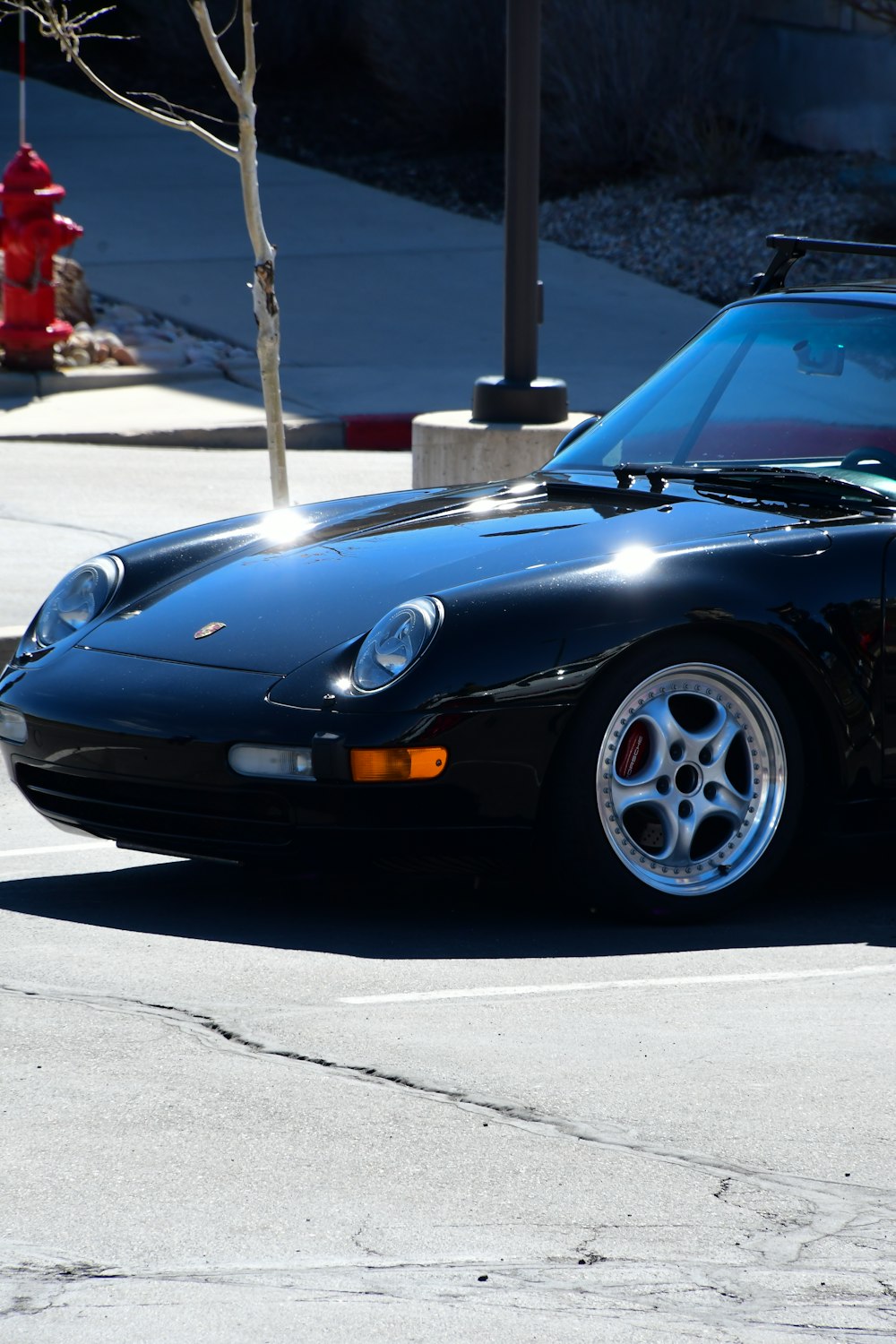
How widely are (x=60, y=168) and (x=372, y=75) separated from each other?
478cm

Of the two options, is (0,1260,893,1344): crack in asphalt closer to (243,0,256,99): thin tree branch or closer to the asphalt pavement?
the asphalt pavement

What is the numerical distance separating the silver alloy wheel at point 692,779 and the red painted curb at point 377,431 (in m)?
8.50

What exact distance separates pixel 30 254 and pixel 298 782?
9552 millimetres

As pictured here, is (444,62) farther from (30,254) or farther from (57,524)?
(57,524)

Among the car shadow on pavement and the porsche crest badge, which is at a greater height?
the porsche crest badge

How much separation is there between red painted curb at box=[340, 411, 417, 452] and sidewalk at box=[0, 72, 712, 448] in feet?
0.22

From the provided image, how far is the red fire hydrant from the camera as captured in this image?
1336cm

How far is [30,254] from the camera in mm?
13484

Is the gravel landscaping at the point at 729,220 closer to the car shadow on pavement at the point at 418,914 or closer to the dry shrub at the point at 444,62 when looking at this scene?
the dry shrub at the point at 444,62

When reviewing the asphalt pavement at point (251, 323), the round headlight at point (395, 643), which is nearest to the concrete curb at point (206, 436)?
the asphalt pavement at point (251, 323)

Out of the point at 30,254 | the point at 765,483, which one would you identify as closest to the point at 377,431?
the point at 30,254

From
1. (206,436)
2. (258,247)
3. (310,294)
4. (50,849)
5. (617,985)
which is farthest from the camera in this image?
(310,294)

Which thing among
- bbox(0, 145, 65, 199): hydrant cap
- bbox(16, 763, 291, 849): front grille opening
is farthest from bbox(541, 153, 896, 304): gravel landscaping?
bbox(16, 763, 291, 849): front grille opening

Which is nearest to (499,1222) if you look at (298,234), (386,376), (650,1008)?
(650,1008)
